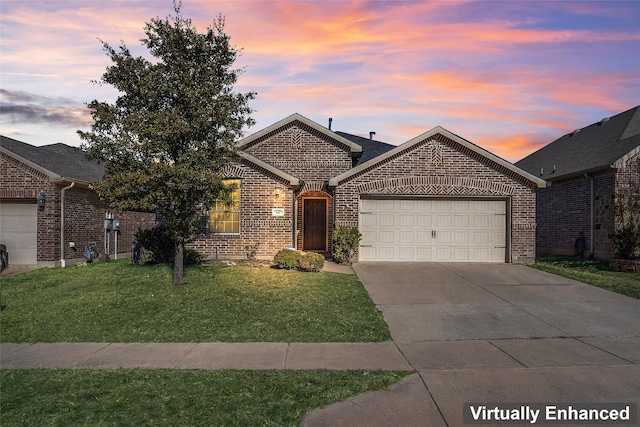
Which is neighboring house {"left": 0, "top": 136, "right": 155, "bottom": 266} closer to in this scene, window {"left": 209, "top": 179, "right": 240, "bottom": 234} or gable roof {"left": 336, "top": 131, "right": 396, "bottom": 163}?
window {"left": 209, "top": 179, "right": 240, "bottom": 234}

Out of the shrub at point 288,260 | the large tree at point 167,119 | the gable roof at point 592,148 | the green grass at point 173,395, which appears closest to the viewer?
the green grass at point 173,395

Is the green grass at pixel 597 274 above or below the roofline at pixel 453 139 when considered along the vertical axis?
below

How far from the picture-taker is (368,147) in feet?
81.1

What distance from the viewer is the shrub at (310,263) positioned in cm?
1364

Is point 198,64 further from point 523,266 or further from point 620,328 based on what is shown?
point 523,266

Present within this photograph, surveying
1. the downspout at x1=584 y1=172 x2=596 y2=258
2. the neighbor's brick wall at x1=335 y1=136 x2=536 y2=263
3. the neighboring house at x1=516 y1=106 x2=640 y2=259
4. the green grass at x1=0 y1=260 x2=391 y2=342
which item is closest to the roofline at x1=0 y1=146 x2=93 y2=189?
the green grass at x1=0 y1=260 x2=391 y2=342

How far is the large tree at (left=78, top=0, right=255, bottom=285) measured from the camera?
10.5 metres

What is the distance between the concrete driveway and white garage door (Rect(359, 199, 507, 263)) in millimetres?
2640

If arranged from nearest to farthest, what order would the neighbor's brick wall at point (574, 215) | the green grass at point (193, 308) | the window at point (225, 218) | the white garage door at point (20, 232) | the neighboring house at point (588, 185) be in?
the green grass at point (193, 308), the window at point (225, 218), the white garage door at point (20, 232), the neighboring house at point (588, 185), the neighbor's brick wall at point (574, 215)

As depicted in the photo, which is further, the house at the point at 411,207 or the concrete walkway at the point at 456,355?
the house at the point at 411,207

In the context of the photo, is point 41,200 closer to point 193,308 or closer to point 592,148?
point 193,308

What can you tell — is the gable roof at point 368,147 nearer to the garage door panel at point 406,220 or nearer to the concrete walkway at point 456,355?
the garage door panel at point 406,220

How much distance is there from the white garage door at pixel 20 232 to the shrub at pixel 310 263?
10266mm

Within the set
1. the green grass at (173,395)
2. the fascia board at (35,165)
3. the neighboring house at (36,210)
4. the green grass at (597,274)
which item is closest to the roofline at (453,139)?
the green grass at (597,274)
